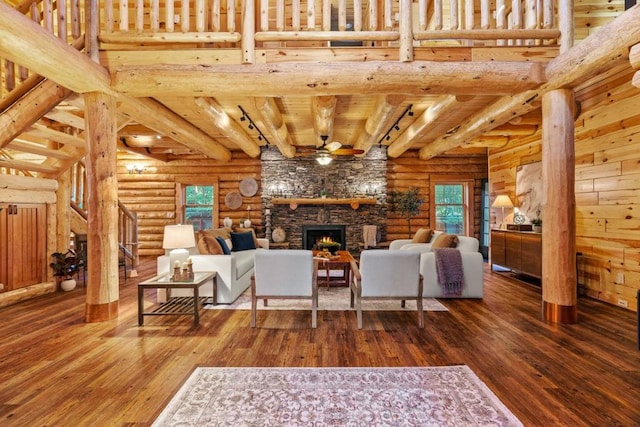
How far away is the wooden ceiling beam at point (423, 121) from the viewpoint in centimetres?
466

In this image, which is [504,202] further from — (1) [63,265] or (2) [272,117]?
(1) [63,265]

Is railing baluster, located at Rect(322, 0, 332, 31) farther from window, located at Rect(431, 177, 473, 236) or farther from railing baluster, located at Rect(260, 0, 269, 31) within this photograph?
window, located at Rect(431, 177, 473, 236)

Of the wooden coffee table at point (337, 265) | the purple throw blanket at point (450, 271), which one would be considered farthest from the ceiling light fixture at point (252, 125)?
the purple throw blanket at point (450, 271)

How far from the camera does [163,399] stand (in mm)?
2289

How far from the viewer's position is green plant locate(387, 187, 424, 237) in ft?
28.5

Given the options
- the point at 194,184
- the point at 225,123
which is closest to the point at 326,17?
the point at 225,123

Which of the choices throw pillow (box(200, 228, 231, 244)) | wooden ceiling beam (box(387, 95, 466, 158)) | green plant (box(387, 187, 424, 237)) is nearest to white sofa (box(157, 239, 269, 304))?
throw pillow (box(200, 228, 231, 244))

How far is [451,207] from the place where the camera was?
916 cm

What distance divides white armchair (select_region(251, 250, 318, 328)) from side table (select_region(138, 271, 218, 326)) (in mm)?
641

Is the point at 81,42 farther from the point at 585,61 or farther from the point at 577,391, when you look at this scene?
the point at 577,391

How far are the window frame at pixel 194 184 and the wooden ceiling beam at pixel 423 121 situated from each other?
468cm

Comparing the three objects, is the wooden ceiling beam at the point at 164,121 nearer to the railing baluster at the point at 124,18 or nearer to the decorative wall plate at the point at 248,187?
the railing baluster at the point at 124,18

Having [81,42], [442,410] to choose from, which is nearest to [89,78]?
[81,42]

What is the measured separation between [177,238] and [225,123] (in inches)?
93.6
